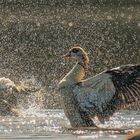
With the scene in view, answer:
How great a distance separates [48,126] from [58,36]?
18.4m

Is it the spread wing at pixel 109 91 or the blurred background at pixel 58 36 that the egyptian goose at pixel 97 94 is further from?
the blurred background at pixel 58 36

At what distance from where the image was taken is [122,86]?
43.9 feet

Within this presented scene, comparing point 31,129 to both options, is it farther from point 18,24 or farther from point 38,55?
point 18,24

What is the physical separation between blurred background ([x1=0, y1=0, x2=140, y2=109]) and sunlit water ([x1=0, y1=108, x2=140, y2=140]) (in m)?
1.51

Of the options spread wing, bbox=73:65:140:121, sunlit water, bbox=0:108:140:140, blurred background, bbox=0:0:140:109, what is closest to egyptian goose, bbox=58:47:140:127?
spread wing, bbox=73:65:140:121

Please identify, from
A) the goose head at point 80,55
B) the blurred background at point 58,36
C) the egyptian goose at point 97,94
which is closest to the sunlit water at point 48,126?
the egyptian goose at point 97,94

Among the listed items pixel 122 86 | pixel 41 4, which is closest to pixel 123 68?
pixel 122 86

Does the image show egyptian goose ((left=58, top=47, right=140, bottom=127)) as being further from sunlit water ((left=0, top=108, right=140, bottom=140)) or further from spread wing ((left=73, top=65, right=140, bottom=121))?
sunlit water ((left=0, top=108, right=140, bottom=140))

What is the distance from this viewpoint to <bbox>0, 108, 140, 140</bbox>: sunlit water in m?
11.0

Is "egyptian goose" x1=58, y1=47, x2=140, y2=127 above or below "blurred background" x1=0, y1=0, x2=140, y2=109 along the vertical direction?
above

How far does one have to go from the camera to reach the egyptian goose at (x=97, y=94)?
→ 518 inches

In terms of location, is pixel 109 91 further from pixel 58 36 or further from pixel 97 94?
pixel 58 36

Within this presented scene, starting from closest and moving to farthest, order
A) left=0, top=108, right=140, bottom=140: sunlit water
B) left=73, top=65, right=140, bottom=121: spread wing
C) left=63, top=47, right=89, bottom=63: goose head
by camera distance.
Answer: left=0, top=108, right=140, bottom=140: sunlit water
left=73, top=65, right=140, bottom=121: spread wing
left=63, top=47, right=89, bottom=63: goose head

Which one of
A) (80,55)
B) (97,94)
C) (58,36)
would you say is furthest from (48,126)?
(58,36)
